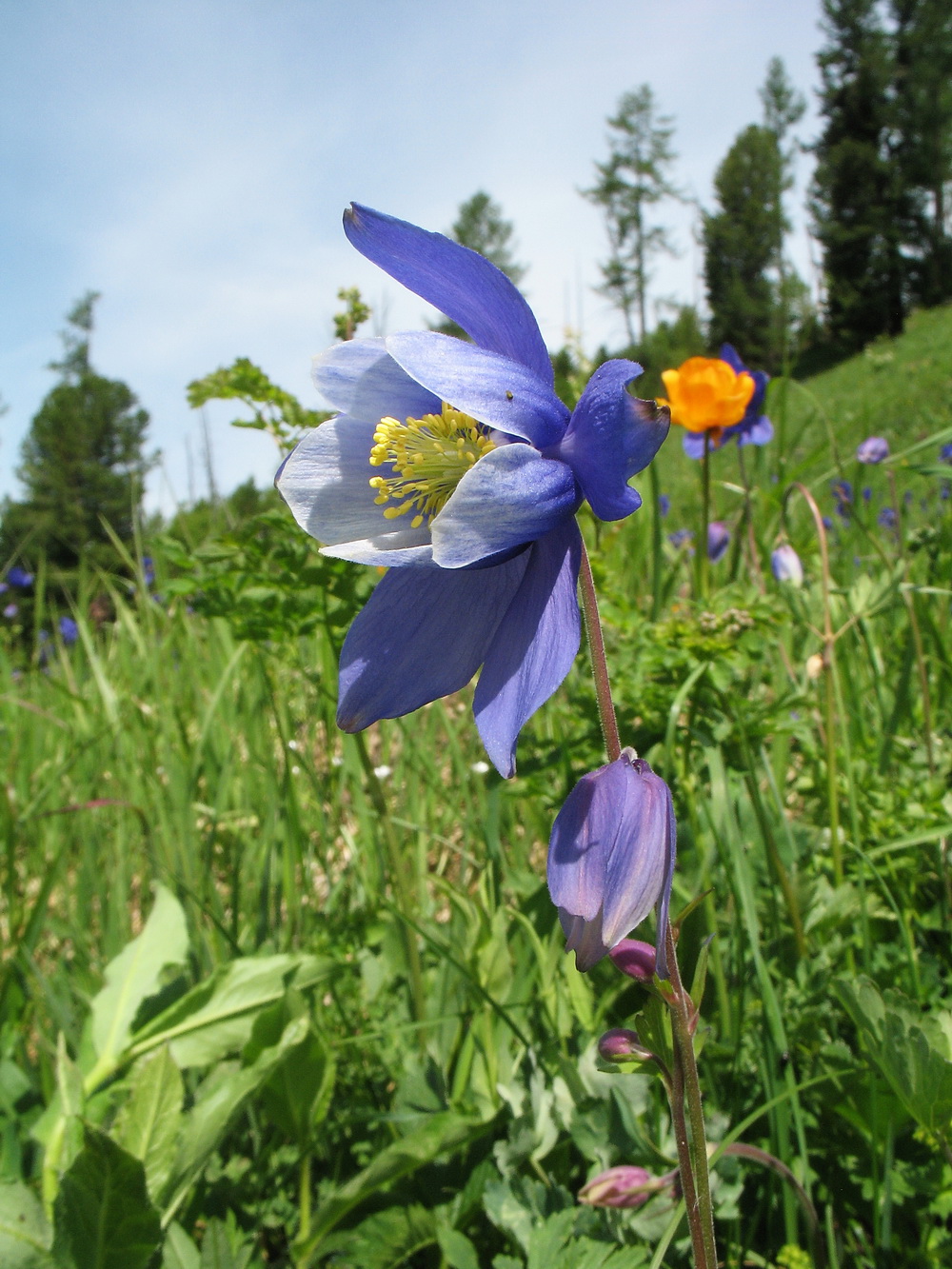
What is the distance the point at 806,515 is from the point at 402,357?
10.0ft

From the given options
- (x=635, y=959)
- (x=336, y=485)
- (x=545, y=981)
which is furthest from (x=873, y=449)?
(x=635, y=959)

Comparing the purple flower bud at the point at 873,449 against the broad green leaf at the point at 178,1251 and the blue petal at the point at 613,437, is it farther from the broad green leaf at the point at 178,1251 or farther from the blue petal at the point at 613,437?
the broad green leaf at the point at 178,1251

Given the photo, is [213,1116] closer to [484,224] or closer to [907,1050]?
[907,1050]

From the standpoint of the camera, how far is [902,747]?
6.61 ft

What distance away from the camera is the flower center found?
35.4 inches

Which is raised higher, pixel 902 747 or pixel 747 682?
pixel 747 682

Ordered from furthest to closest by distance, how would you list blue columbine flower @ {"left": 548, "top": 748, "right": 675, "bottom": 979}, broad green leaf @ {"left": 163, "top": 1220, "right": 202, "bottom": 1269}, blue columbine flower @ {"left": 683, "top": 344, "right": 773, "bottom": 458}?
blue columbine flower @ {"left": 683, "top": 344, "right": 773, "bottom": 458} → broad green leaf @ {"left": 163, "top": 1220, "right": 202, "bottom": 1269} → blue columbine flower @ {"left": 548, "top": 748, "right": 675, "bottom": 979}

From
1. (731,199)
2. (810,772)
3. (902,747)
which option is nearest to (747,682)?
(810,772)

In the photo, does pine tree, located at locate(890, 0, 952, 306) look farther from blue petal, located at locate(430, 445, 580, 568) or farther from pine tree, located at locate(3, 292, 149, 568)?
blue petal, located at locate(430, 445, 580, 568)

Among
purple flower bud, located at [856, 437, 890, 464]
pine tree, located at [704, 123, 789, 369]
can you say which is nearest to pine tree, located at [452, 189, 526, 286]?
pine tree, located at [704, 123, 789, 369]

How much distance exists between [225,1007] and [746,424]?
247 centimetres

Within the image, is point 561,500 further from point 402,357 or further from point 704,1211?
point 704,1211

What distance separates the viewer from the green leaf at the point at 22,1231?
1129 mm

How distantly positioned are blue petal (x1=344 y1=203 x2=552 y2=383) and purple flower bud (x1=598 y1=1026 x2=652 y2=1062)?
0.61 m
